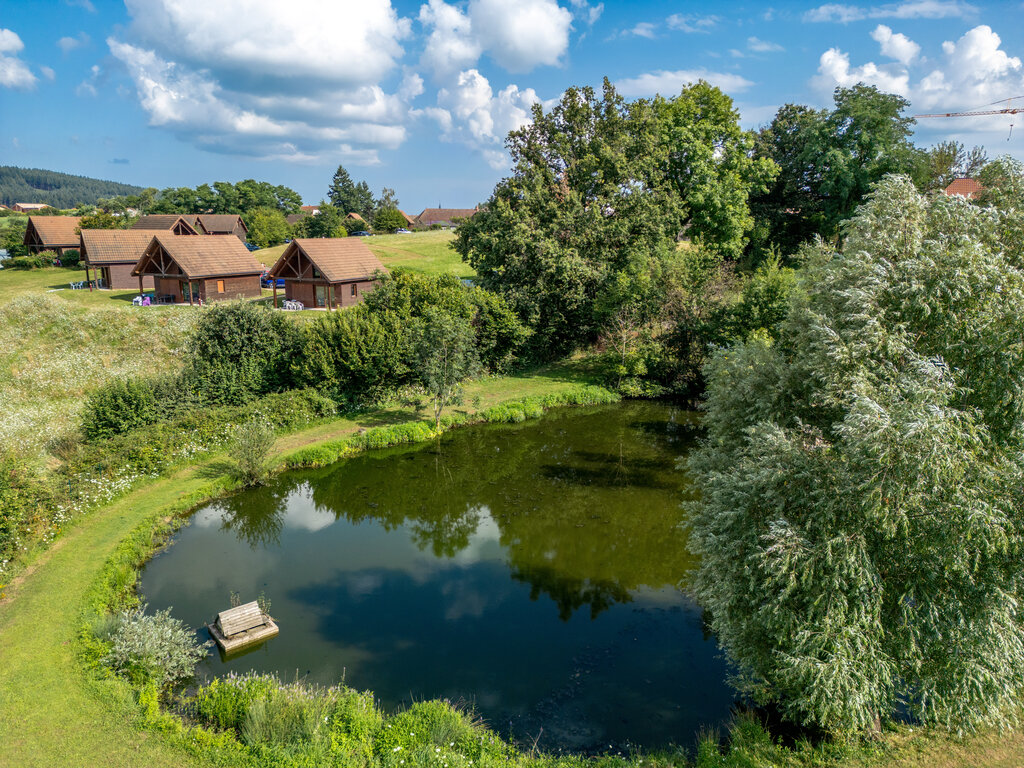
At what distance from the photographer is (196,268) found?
3819cm

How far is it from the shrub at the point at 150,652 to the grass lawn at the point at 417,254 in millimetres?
40247

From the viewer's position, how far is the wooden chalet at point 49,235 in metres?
55.2

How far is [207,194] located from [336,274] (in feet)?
206

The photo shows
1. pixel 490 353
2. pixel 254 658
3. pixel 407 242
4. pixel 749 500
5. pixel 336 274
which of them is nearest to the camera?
pixel 749 500

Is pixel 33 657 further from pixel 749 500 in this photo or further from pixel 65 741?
pixel 749 500

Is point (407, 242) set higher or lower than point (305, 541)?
higher

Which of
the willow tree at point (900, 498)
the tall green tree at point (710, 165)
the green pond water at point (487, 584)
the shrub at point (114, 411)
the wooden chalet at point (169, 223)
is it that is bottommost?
the green pond water at point (487, 584)

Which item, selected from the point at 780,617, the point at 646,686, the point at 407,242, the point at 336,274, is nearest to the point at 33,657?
the point at 646,686

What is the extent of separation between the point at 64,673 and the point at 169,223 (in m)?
62.6

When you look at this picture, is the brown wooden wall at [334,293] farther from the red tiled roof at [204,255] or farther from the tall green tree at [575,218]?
the tall green tree at [575,218]

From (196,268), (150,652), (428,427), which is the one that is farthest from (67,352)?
(150,652)

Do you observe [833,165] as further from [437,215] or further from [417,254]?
[437,215]

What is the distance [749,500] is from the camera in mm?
9758

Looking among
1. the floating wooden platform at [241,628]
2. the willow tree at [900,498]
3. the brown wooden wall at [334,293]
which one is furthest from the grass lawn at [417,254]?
the willow tree at [900,498]
